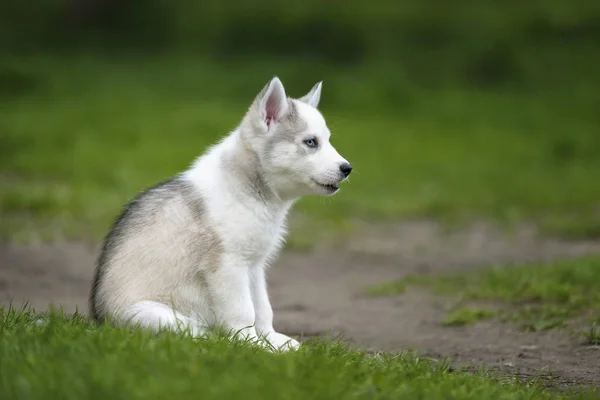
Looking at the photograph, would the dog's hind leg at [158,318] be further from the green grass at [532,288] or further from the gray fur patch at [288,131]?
the green grass at [532,288]

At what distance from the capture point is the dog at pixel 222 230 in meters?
5.95

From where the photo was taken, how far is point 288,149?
20.4ft

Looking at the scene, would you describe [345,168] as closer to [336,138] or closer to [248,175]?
[248,175]

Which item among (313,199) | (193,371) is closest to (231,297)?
(193,371)

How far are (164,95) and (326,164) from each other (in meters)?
16.3

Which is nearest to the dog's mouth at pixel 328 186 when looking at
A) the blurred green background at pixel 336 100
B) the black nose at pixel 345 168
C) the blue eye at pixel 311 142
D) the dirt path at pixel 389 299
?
the black nose at pixel 345 168

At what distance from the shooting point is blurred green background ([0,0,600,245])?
14.4 m

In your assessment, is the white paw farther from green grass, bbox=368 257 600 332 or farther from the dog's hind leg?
green grass, bbox=368 257 600 332

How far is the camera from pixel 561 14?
27.4m

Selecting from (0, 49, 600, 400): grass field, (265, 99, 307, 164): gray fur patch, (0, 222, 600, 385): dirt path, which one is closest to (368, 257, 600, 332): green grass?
(0, 49, 600, 400): grass field

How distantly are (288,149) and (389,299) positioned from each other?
3542 millimetres

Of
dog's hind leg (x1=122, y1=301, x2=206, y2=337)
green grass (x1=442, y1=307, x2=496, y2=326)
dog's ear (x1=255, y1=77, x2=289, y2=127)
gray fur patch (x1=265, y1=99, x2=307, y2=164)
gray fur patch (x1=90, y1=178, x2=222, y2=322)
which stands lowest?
dog's hind leg (x1=122, y1=301, x2=206, y2=337)

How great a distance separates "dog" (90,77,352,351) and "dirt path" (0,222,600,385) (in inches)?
63.2

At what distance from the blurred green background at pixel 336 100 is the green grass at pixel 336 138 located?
0.16ft
